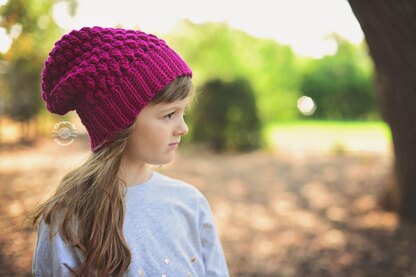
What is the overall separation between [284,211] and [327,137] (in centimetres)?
795

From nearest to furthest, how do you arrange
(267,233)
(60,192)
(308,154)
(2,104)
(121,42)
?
(121,42)
(60,192)
(267,233)
(308,154)
(2,104)

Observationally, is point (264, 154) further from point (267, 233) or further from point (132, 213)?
point (132, 213)

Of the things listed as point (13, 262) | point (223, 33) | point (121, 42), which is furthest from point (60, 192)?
point (223, 33)

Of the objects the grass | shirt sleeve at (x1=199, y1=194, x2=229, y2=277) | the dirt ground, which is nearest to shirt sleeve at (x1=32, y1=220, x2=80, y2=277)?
the dirt ground

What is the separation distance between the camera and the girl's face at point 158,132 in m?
1.89

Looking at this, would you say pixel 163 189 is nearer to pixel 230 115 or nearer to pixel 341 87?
pixel 230 115

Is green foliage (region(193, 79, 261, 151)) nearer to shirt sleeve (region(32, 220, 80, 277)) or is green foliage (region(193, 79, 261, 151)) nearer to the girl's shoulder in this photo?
the girl's shoulder

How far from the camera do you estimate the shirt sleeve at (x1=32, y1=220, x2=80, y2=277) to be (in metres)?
1.79

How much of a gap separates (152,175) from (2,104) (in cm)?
1191

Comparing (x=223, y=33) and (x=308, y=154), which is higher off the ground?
(x=223, y=33)

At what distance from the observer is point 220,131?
10.3 metres

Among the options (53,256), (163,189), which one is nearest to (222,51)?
(163,189)

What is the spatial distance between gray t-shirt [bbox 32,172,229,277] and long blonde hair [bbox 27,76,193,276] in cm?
5

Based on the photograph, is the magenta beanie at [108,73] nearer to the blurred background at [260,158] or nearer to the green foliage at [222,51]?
the blurred background at [260,158]
